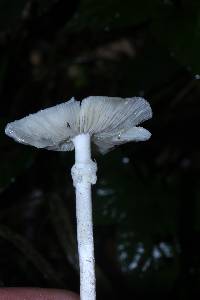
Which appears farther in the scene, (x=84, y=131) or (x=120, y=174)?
(x=120, y=174)

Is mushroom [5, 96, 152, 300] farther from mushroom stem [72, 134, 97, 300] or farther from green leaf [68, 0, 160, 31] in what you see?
green leaf [68, 0, 160, 31]

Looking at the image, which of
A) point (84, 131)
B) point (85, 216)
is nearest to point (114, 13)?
point (84, 131)

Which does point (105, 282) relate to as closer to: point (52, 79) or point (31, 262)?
point (31, 262)

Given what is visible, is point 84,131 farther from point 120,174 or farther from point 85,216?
point 120,174

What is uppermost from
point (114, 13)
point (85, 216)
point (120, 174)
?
point (114, 13)

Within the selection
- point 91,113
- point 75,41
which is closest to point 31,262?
point 91,113
